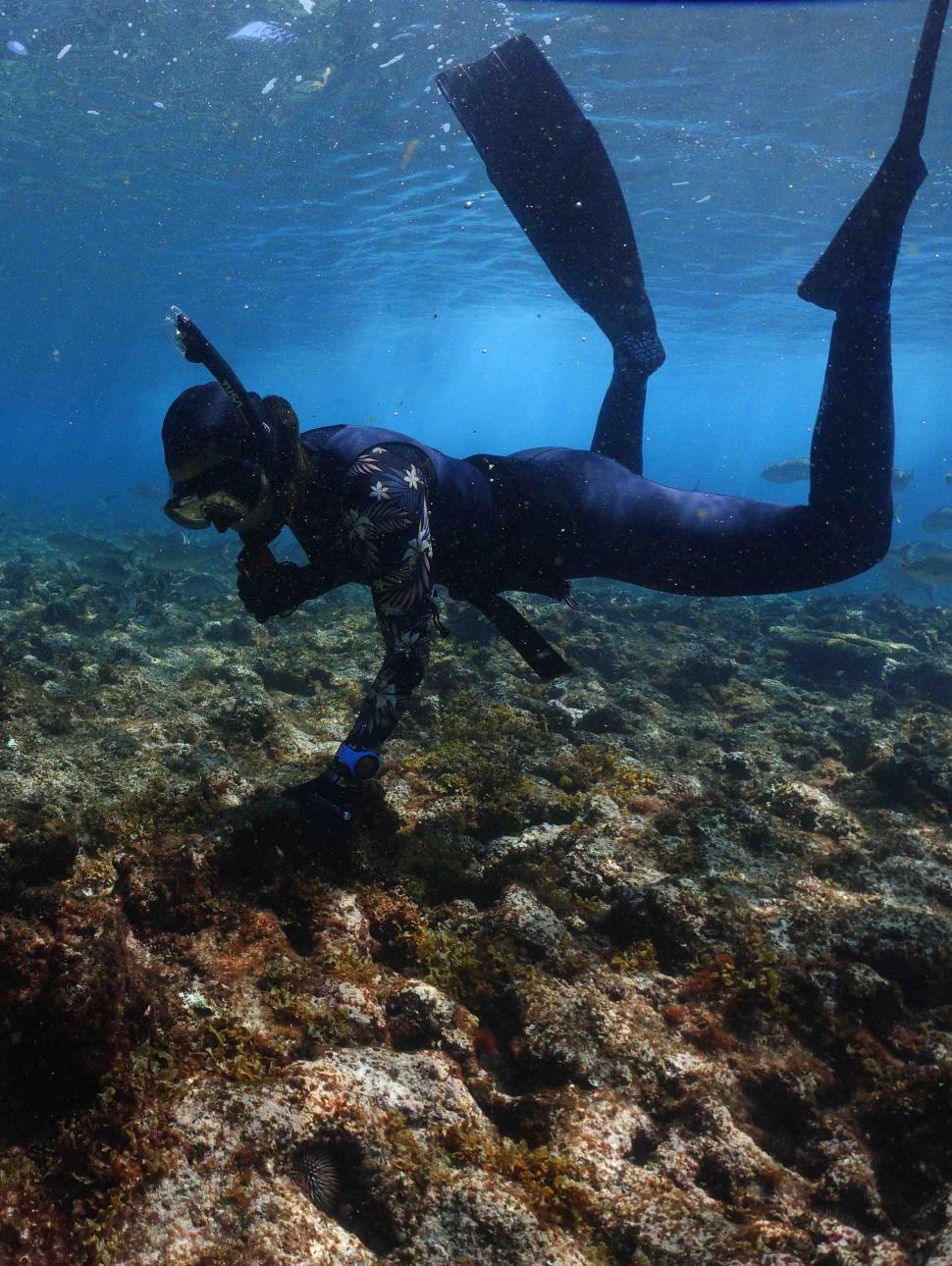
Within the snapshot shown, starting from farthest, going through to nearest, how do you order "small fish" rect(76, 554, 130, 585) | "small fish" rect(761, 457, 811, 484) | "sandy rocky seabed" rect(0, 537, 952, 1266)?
1. "small fish" rect(761, 457, 811, 484)
2. "small fish" rect(76, 554, 130, 585)
3. "sandy rocky seabed" rect(0, 537, 952, 1266)

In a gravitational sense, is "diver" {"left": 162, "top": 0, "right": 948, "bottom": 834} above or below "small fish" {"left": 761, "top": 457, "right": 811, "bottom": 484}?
above

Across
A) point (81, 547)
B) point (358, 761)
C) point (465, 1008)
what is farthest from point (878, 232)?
point (81, 547)

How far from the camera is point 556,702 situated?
273 inches

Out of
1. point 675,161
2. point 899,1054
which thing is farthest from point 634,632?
point 675,161

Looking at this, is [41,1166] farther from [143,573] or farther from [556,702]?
[143,573]

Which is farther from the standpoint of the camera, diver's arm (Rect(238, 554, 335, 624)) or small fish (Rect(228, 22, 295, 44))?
small fish (Rect(228, 22, 295, 44))

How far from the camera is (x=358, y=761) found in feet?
11.0

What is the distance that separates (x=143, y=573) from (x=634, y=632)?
35.9 feet

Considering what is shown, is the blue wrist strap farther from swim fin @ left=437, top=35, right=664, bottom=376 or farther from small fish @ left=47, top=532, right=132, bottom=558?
small fish @ left=47, top=532, right=132, bottom=558

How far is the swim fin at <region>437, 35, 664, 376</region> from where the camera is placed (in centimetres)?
588

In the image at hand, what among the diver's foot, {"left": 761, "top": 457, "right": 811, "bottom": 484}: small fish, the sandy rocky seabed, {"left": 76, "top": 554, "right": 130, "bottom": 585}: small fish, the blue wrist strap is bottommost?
{"left": 76, "top": 554, "right": 130, "bottom": 585}: small fish

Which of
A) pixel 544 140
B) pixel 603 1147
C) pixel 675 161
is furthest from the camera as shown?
pixel 675 161

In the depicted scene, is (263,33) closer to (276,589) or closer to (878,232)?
(878,232)

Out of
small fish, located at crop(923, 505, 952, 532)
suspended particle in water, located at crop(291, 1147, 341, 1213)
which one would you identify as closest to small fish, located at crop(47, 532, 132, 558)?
suspended particle in water, located at crop(291, 1147, 341, 1213)
